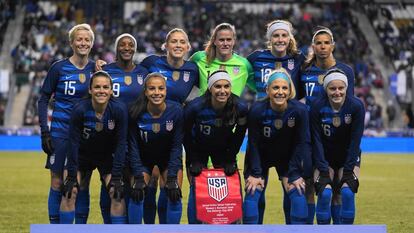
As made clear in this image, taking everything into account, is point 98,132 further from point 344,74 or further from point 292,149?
point 344,74

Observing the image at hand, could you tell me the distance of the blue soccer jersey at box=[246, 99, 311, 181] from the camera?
28.1 ft

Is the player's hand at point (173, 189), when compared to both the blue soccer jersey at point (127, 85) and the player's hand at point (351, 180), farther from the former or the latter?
the player's hand at point (351, 180)

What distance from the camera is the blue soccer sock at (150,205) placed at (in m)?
8.91

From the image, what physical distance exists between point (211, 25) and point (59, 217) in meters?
26.1

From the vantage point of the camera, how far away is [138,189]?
843 cm

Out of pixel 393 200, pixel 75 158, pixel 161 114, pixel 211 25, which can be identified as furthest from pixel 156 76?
pixel 211 25

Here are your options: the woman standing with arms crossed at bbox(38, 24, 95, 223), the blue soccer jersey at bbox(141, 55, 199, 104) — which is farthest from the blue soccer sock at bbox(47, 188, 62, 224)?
the blue soccer jersey at bbox(141, 55, 199, 104)

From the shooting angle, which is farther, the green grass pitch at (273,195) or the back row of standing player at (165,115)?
the green grass pitch at (273,195)

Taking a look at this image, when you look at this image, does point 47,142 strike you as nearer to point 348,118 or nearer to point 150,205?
point 150,205

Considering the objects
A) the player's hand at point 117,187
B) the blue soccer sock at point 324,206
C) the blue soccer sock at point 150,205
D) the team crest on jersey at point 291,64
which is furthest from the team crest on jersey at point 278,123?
the player's hand at point 117,187

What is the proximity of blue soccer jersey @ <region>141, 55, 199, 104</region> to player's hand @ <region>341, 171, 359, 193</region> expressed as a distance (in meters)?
1.89

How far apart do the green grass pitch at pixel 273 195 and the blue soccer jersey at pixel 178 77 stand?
7.88 feet

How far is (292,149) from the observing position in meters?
8.75

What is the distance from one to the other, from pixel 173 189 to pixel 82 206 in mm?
1178
